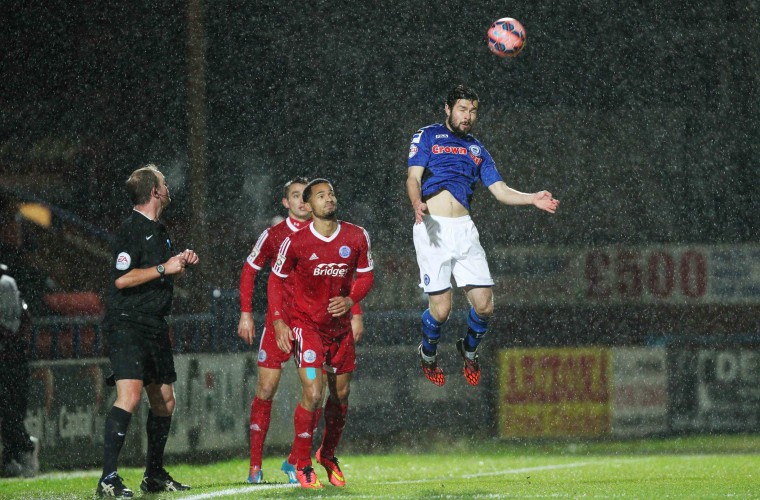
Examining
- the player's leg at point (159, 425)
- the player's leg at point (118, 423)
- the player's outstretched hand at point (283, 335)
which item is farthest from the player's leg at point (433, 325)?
the player's leg at point (118, 423)

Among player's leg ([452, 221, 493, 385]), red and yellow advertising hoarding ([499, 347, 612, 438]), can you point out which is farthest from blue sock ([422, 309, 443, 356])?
red and yellow advertising hoarding ([499, 347, 612, 438])

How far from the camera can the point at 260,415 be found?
8.63m

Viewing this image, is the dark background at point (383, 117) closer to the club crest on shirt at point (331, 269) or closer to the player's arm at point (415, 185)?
the player's arm at point (415, 185)

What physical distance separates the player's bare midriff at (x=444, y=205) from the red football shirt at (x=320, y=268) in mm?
704

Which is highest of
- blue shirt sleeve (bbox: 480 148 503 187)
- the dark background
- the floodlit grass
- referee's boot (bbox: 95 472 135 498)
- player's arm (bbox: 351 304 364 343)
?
the dark background

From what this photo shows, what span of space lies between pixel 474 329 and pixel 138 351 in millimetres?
2517

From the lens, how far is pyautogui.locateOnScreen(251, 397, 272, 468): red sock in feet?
27.9

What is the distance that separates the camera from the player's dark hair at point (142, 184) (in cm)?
713

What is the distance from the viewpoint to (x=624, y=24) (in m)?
22.5

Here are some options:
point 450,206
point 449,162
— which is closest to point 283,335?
point 450,206

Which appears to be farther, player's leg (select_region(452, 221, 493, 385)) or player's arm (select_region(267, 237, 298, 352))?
player's leg (select_region(452, 221, 493, 385))

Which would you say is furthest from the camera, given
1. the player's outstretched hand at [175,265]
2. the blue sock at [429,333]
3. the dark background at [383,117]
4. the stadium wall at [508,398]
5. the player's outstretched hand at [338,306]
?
the dark background at [383,117]

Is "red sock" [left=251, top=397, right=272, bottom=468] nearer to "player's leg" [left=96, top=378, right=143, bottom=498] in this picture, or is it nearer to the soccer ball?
"player's leg" [left=96, top=378, right=143, bottom=498]

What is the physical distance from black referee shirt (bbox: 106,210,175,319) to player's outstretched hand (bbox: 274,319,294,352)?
77cm
